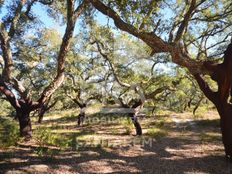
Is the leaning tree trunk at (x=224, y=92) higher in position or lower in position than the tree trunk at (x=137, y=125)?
higher

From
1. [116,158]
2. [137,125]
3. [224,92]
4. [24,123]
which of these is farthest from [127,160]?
[137,125]

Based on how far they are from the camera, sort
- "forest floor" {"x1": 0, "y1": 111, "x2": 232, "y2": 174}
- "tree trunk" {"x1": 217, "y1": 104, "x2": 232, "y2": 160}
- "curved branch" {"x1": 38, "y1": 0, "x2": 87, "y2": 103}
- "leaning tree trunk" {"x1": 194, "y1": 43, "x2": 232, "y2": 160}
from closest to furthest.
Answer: "forest floor" {"x1": 0, "y1": 111, "x2": 232, "y2": 174} → "leaning tree trunk" {"x1": 194, "y1": 43, "x2": 232, "y2": 160} → "tree trunk" {"x1": 217, "y1": 104, "x2": 232, "y2": 160} → "curved branch" {"x1": 38, "y1": 0, "x2": 87, "y2": 103}

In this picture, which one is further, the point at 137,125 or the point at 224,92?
the point at 137,125

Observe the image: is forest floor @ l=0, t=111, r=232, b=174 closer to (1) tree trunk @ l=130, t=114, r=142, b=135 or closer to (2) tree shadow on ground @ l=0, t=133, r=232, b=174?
(2) tree shadow on ground @ l=0, t=133, r=232, b=174

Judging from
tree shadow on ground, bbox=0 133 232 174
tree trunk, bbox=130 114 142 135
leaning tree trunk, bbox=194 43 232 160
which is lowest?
tree shadow on ground, bbox=0 133 232 174

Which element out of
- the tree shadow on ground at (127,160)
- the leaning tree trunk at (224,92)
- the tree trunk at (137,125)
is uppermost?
the leaning tree trunk at (224,92)

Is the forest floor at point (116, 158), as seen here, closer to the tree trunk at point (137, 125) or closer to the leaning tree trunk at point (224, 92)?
the leaning tree trunk at point (224, 92)

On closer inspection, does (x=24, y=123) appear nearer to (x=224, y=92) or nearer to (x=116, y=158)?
(x=116, y=158)

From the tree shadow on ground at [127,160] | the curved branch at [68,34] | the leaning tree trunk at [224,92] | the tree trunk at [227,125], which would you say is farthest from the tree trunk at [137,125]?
the tree trunk at [227,125]

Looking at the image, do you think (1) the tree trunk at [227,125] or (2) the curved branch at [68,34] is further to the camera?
(2) the curved branch at [68,34]

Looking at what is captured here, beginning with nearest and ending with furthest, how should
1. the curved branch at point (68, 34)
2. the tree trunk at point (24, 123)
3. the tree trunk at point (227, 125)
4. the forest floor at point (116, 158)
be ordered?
1. the forest floor at point (116, 158)
2. the tree trunk at point (227, 125)
3. the curved branch at point (68, 34)
4. the tree trunk at point (24, 123)

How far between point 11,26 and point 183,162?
8.04m

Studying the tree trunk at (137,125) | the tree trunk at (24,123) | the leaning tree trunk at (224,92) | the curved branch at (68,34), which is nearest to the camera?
the leaning tree trunk at (224,92)

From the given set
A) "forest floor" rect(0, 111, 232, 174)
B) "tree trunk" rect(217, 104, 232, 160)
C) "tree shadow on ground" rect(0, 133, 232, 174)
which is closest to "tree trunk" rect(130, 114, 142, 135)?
"forest floor" rect(0, 111, 232, 174)
